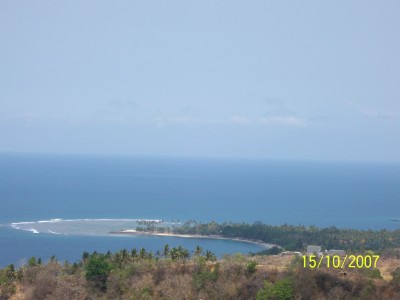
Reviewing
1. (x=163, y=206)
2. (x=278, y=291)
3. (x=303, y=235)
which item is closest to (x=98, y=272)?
(x=278, y=291)

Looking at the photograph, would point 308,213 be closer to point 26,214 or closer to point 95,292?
point 26,214

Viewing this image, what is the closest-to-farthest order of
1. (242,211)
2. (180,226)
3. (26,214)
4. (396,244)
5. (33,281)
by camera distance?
(33,281), (396,244), (180,226), (26,214), (242,211)

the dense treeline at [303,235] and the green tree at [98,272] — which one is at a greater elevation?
the green tree at [98,272]

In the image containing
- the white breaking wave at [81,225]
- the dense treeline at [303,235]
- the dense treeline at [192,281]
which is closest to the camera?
the dense treeline at [192,281]

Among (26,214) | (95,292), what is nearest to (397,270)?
(95,292)

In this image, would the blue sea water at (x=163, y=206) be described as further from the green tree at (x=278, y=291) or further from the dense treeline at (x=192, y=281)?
the green tree at (x=278, y=291)

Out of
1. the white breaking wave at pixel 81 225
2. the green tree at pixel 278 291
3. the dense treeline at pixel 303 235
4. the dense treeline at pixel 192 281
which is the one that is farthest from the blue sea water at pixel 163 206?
the green tree at pixel 278 291
